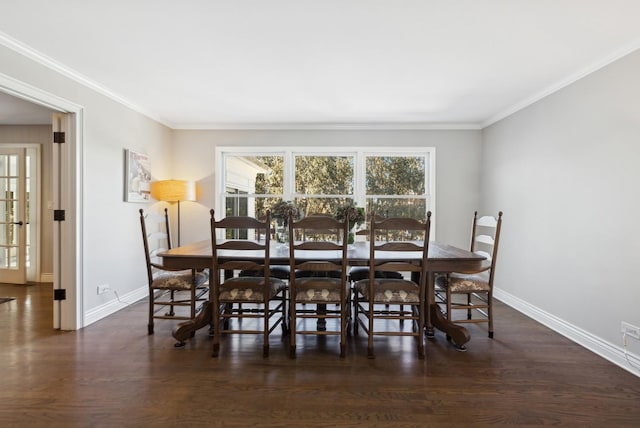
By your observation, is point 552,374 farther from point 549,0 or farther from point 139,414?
point 139,414

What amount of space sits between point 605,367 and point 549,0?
2500mm

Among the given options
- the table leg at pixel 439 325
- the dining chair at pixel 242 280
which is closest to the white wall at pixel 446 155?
the table leg at pixel 439 325

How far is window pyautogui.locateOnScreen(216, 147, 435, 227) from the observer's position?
4617 mm

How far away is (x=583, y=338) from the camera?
2658mm

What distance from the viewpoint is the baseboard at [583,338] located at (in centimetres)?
227

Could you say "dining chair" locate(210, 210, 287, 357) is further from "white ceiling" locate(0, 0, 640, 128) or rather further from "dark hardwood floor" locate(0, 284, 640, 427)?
"white ceiling" locate(0, 0, 640, 128)

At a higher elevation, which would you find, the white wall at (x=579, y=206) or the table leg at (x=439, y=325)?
the white wall at (x=579, y=206)

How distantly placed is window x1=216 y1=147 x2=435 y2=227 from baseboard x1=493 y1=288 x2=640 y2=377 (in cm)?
172

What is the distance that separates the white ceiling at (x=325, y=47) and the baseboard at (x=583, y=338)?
2213 millimetres

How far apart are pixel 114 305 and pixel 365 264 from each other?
2848 millimetres

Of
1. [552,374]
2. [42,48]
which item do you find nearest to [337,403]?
[552,374]

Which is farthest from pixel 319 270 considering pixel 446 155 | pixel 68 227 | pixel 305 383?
pixel 446 155

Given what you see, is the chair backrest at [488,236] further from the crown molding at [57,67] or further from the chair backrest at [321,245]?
the crown molding at [57,67]

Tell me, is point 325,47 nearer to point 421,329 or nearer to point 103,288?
point 421,329
